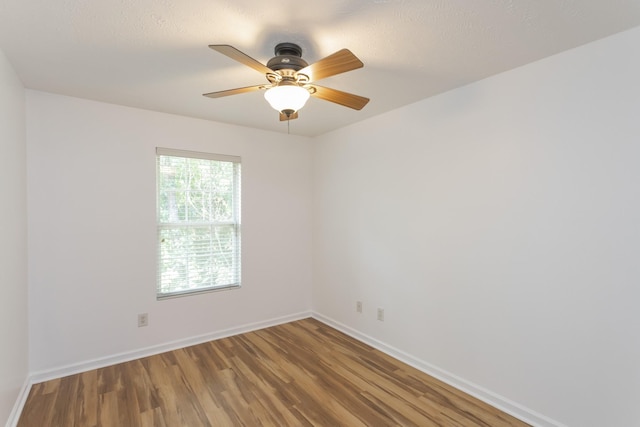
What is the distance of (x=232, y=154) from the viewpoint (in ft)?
11.8

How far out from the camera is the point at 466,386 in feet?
8.16

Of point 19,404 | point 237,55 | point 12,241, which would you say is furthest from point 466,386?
point 12,241

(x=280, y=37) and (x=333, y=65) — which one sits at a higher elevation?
(x=280, y=37)

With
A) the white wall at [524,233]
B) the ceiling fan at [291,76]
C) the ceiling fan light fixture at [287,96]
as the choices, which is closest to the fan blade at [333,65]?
the ceiling fan at [291,76]

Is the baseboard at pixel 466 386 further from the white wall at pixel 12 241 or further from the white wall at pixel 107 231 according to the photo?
the white wall at pixel 12 241

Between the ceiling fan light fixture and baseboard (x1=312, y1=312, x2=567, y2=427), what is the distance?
2440mm

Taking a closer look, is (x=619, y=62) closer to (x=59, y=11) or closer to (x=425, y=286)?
(x=425, y=286)

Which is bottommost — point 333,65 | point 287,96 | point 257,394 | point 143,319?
point 257,394

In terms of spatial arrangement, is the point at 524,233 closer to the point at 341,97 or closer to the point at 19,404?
the point at 341,97

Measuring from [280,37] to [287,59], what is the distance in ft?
0.43

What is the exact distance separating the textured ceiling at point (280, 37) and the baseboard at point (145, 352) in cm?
235

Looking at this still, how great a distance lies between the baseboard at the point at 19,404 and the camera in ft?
6.75

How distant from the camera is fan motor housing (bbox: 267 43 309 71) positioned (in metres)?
1.81

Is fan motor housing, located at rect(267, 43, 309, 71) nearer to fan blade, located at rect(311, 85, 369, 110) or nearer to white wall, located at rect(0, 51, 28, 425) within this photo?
fan blade, located at rect(311, 85, 369, 110)
